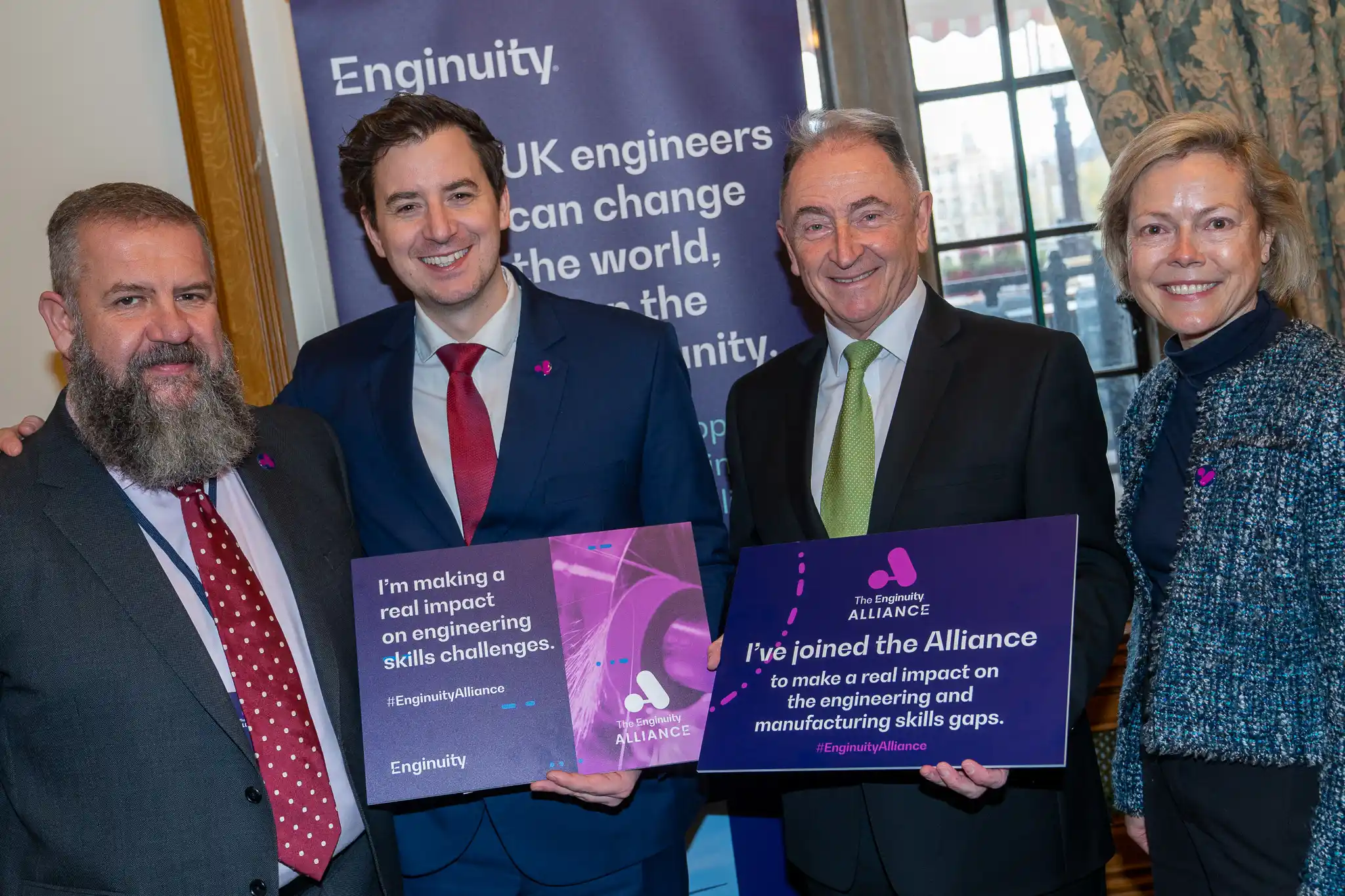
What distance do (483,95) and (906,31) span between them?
1.43m

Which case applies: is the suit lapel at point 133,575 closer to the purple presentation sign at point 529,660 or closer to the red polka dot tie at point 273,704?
the red polka dot tie at point 273,704

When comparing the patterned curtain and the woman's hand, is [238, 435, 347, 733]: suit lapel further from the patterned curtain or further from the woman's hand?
the patterned curtain

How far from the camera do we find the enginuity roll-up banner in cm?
327

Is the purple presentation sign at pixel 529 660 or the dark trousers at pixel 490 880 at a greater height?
the purple presentation sign at pixel 529 660

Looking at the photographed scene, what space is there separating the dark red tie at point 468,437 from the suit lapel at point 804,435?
622 millimetres

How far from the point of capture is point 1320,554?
185 cm

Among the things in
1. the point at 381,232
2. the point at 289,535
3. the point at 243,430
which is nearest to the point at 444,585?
the point at 289,535

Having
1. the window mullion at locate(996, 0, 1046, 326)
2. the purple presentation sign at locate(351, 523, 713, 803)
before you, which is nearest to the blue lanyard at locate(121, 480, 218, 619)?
the purple presentation sign at locate(351, 523, 713, 803)

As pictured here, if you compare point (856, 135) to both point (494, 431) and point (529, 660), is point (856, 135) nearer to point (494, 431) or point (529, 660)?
point (494, 431)

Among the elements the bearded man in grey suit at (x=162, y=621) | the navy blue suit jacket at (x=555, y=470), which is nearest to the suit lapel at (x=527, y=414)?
the navy blue suit jacket at (x=555, y=470)

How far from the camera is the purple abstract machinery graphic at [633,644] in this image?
2.17m

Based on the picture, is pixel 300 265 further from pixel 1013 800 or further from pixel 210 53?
pixel 1013 800

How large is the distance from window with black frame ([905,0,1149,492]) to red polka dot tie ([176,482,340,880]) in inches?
103

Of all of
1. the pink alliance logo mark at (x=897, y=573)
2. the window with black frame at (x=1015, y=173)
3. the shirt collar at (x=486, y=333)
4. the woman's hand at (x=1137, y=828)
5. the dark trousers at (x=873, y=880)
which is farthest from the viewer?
the window with black frame at (x=1015, y=173)
